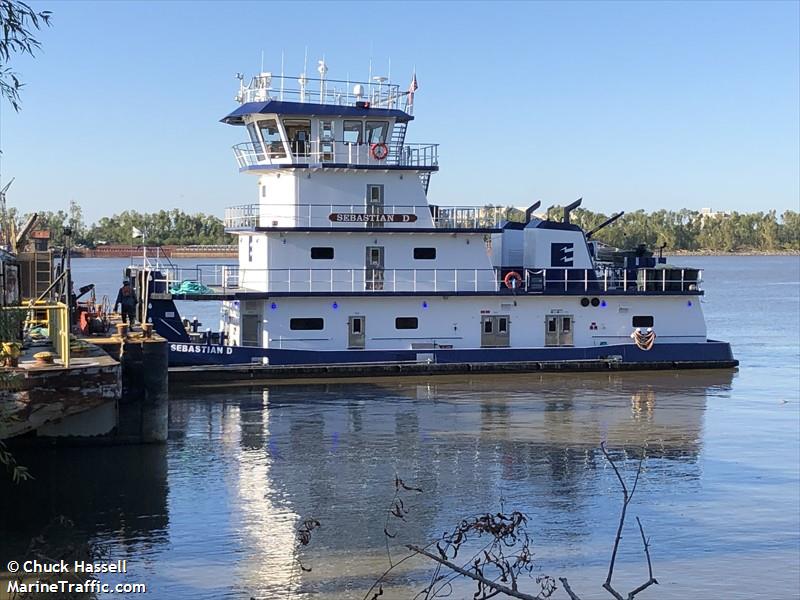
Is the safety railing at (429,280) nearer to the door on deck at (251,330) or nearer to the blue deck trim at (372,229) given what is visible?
the door on deck at (251,330)

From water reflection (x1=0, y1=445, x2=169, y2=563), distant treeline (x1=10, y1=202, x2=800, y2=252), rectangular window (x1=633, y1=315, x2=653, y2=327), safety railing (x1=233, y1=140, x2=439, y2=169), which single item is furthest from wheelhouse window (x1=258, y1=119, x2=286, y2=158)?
distant treeline (x1=10, y1=202, x2=800, y2=252)

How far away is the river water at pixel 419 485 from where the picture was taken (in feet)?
47.6

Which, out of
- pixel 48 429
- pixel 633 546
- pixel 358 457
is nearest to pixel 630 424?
pixel 358 457

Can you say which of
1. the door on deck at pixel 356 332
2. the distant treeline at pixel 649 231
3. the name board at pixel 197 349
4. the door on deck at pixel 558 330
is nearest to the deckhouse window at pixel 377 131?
the door on deck at pixel 356 332

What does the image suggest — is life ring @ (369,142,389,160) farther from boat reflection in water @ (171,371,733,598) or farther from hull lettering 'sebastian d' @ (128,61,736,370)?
boat reflection in water @ (171,371,733,598)

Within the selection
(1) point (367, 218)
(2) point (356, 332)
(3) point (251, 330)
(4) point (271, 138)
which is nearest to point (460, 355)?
(2) point (356, 332)

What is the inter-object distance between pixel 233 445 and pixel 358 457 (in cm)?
293

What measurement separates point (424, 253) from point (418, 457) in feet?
37.9

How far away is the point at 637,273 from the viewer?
33562 millimetres

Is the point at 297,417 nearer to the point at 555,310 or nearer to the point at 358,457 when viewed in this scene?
the point at 358,457

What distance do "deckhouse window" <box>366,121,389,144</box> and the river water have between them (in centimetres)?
737

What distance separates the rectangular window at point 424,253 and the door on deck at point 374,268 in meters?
1.11

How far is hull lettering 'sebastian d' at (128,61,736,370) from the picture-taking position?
30516 millimetres

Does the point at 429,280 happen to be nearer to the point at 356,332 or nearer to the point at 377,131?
the point at 356,332
